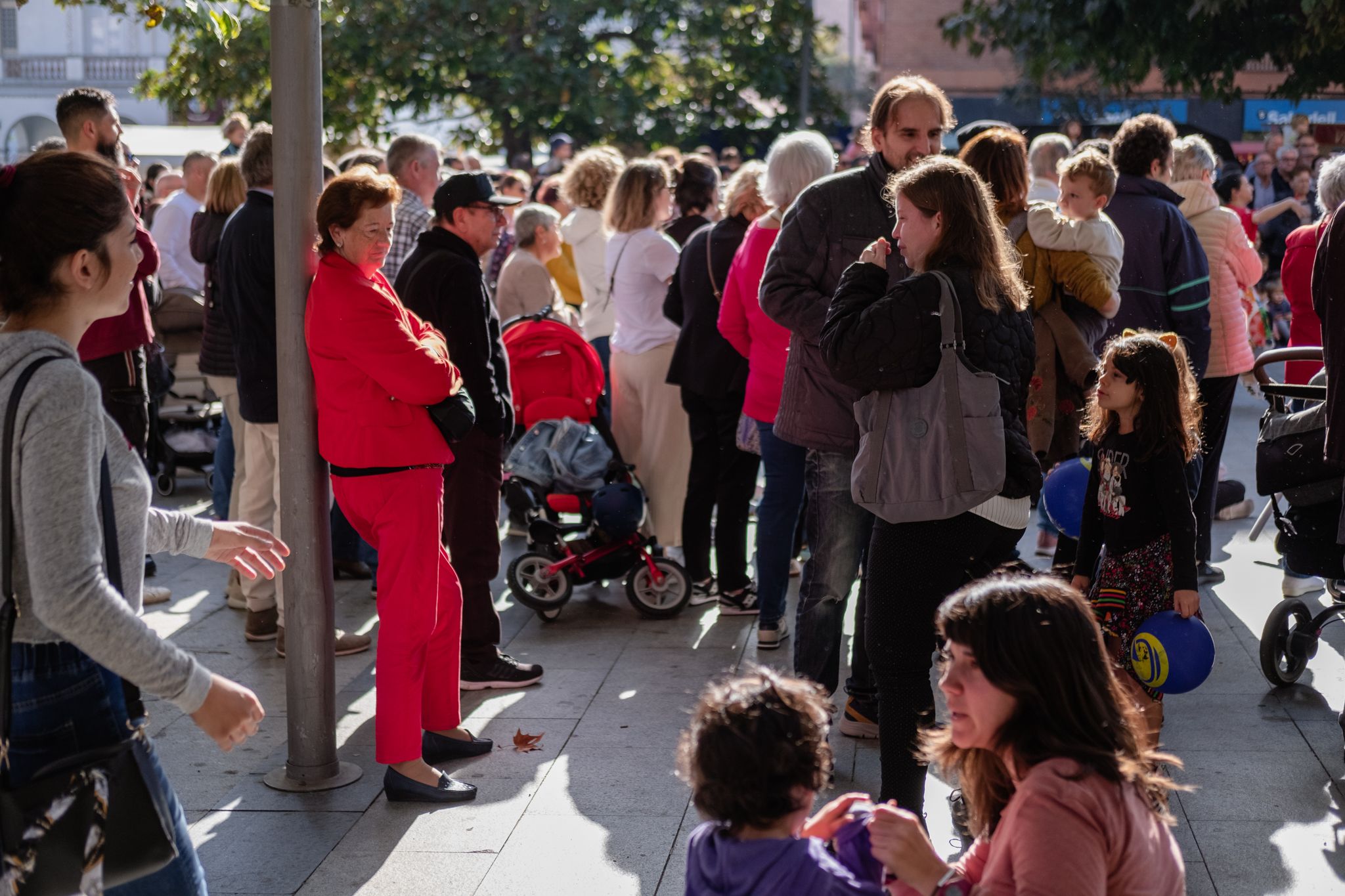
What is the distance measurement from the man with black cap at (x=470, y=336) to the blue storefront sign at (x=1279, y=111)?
23.7 meters

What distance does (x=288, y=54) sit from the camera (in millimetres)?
4418

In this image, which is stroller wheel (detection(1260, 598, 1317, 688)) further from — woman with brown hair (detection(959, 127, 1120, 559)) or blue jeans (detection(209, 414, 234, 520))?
blue jeans (detection(209, 414, 234, 520))

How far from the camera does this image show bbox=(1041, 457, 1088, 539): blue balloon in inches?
227

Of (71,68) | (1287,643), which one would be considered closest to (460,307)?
(1287,643)

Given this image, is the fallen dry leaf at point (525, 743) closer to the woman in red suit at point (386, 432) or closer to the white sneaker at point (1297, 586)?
the woman in red suit at point (386, 432)

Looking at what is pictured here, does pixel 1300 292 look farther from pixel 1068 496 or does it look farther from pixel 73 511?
pixel 73 511

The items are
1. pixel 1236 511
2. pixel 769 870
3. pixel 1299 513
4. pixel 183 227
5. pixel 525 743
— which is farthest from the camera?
pixel 183 227

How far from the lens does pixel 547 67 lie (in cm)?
2319

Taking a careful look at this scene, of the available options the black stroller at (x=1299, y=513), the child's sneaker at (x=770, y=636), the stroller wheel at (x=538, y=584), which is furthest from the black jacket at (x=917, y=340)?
the stroller wheel at (x=538, y=584)

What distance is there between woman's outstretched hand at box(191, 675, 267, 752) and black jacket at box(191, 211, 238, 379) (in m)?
4.48

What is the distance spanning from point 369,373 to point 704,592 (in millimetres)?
3156

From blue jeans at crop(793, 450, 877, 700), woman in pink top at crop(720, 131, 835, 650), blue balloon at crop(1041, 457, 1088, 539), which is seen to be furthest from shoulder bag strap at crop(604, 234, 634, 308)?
blue jeans at crop(793, 450, 877, 700)

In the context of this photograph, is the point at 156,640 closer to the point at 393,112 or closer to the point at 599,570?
the point at 599,570

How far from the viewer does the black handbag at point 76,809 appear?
2398mm
